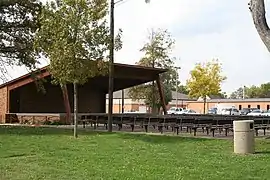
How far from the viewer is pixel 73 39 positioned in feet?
75.6

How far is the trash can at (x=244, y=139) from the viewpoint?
16.6m

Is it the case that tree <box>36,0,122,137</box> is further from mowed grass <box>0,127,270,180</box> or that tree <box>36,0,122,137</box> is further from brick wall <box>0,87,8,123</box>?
brick wall <box>0,87,8,123</box>

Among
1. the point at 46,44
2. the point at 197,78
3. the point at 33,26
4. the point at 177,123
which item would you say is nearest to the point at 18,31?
the point at 33,26

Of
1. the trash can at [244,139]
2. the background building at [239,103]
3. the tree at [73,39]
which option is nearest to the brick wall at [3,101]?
the tree at [73,39]

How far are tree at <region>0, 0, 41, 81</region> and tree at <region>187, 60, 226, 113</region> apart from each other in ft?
116

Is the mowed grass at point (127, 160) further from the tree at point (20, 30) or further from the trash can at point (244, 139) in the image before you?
the tree at point (20, 30)

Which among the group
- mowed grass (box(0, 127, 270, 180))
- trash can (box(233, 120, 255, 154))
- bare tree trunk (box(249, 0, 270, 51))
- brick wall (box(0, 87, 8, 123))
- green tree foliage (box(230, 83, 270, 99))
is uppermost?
green tree foliage (box(230, 83, 270, 99))

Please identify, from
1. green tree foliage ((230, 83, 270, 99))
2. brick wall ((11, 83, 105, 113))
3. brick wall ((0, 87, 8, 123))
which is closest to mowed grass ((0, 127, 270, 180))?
brick wall ((0, 87, 8, 123))

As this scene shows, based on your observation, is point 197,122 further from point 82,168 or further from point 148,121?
point 82,168

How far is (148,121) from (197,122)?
3261 millimetres

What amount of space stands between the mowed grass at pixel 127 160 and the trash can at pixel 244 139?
0.42 meters

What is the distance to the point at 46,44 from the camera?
23.2 meters

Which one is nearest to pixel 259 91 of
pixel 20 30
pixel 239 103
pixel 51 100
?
pixel 239 103

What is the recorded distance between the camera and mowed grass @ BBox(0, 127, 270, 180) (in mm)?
11859
